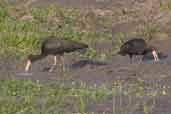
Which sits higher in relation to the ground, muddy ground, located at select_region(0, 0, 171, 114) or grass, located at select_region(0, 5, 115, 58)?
grass, located at select_region(0, 5, 115, 58)

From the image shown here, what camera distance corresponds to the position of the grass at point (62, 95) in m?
8.35

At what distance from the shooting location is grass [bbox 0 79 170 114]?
8.35 m

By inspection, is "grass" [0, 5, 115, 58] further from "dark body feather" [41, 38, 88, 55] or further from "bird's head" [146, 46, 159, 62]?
"dark body feather" [41, 38, 88, 55]

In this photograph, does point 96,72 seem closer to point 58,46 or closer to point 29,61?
point 58,46

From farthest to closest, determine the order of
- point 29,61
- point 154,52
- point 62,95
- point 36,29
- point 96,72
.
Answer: point 36,29 → point 154,52 → point 29,61 → point 96,72 → point 62,95

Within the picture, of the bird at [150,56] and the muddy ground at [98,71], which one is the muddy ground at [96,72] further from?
the bird at [150,56]

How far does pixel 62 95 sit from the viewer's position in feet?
30.5

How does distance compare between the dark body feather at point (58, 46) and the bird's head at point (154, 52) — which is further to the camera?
the bird's head at point (154, 52)

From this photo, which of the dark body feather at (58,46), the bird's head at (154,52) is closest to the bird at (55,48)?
the dark body feather at (58,46)

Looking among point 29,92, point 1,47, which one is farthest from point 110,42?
point 29,92

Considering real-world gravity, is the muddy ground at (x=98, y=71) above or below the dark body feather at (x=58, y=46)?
below

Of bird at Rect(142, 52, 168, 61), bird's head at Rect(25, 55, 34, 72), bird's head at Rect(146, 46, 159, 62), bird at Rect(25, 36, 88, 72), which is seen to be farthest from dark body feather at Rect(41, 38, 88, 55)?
bird at Rect(142, 52, 168, 61)

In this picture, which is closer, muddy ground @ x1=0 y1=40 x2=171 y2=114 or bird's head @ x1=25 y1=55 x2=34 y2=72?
muddy ground @ x1=0 y1=40 x2=171 y2=114

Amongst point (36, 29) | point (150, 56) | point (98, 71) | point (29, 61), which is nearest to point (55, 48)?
point (29, 61)
